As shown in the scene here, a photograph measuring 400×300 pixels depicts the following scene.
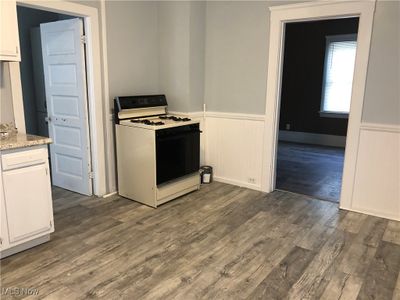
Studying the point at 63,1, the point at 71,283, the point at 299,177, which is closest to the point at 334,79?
the point at 299,177

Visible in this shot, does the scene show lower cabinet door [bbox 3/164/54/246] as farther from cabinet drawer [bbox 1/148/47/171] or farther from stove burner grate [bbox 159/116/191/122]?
stove burner grate [bbox 159/116/191/122]

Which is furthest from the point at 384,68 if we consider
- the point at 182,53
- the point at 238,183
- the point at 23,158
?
the point at 23,158

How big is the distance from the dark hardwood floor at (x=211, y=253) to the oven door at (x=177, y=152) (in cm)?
39

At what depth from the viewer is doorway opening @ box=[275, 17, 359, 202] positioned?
664 centimetres

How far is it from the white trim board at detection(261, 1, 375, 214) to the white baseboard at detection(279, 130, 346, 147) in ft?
11.9

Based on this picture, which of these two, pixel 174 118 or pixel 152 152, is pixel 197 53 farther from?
pixel 152 152

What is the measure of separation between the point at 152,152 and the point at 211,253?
129cm

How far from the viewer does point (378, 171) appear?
3.38 metres

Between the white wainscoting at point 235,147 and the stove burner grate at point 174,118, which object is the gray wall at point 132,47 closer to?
the stove burner grate at point 174,118

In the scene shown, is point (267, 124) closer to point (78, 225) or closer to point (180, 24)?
point (180, 24)

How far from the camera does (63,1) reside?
3.18 meters

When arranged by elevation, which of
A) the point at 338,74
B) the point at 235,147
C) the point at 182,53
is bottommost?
the point at 235,147

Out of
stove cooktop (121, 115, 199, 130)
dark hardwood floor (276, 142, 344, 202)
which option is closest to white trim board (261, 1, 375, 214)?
dark hardwood floor (276, 142, 344, 202)

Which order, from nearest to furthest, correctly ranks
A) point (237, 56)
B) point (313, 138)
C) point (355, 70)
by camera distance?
point (355, 70) < point (237, 56) < point (313, 138)
